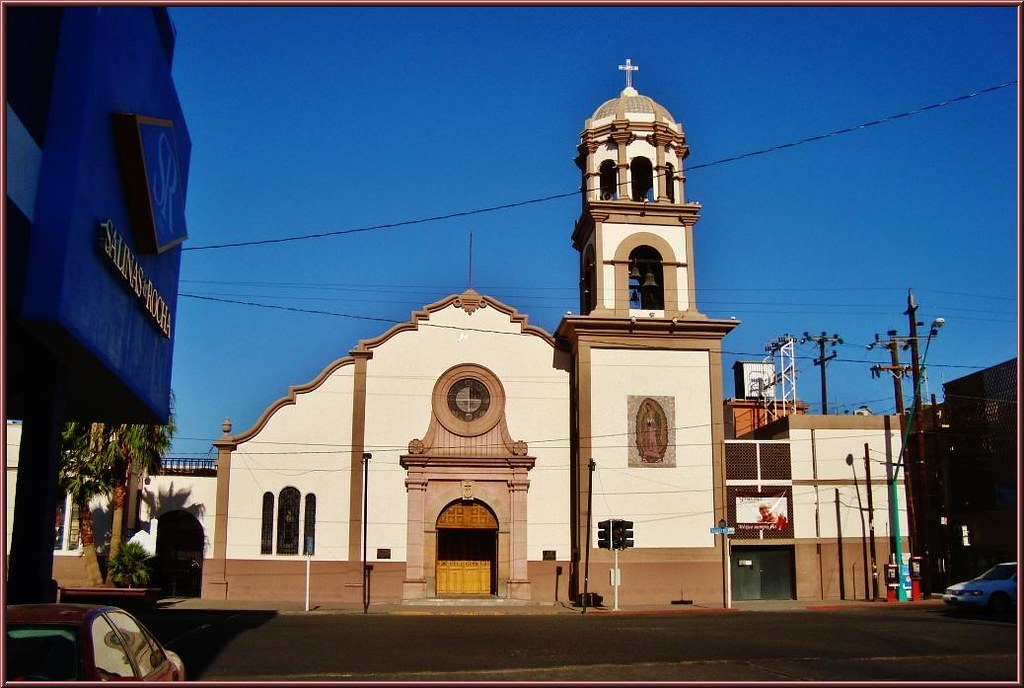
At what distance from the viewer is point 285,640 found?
20281mm

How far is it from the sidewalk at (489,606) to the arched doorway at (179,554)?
2.63 meters

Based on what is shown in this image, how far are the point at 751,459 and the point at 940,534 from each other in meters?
10.5

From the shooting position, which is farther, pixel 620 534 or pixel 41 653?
pixel 620 534

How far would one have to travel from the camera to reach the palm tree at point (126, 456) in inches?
1342

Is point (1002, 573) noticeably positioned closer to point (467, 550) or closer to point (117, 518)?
point (467, 550)

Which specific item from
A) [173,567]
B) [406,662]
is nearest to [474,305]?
[173,567]

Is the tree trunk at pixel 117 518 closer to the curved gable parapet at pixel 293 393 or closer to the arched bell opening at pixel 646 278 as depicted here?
the curved gable parapet at pixel 293 393

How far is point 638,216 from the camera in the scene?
3803 cm

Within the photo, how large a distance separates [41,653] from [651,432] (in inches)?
1186

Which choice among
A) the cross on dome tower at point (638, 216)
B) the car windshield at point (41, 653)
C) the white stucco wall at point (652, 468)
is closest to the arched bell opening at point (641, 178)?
the cross on dome tower at point (638, 216)

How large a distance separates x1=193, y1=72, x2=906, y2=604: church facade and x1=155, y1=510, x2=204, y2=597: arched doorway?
2780 mm

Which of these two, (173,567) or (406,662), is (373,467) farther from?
(406,662)

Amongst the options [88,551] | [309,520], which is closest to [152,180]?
[309,520]

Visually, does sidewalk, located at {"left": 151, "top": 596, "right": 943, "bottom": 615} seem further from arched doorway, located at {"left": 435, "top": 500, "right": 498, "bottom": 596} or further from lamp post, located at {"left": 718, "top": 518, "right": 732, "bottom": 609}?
arched doorway, located at {"left": 435, "top": 500, "right": 498, "bottom": 596}
